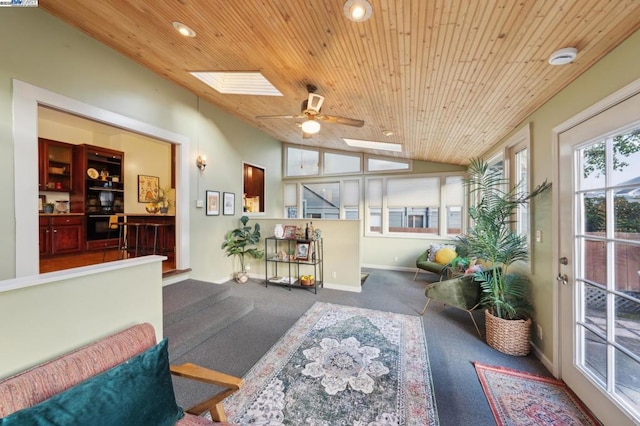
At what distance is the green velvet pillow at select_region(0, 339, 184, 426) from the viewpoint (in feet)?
2.76

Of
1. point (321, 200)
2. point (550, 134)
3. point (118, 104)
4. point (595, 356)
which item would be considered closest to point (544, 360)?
point (595, 356)

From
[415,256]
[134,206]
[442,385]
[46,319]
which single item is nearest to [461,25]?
[442,385]

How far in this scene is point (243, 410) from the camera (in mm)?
1714

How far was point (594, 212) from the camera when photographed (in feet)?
5.53

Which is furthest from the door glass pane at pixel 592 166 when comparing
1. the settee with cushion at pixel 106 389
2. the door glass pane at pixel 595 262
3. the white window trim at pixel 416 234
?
the white window trim at pixel 416 234

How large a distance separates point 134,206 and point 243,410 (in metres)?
5.89

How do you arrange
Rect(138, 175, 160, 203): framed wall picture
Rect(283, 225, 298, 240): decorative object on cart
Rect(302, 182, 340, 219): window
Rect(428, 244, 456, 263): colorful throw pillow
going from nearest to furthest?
Rect(283, 225, 298, 240): decorative object on cart → Rect(428, 244, 456, 263): colorful throw pillow → Rect(138, 175, 160, 203): framed wall picture → Rect(302, 182, 340, 219): window

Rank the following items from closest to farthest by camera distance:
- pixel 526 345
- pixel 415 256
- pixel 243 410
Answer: pixel 243 410, pixel 526 345, pixel 415 256

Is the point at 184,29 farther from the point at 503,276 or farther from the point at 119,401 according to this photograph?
the point at 503,276

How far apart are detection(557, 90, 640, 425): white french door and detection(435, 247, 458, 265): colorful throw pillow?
263cm

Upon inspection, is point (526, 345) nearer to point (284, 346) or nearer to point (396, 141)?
point (284, 346)

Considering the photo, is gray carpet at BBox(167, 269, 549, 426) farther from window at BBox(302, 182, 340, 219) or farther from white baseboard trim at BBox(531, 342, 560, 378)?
window at BBox(302, 182, 340, 219)

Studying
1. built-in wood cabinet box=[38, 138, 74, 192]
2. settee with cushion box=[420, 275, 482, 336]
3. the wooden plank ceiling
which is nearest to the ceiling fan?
the wooden plank ceiling

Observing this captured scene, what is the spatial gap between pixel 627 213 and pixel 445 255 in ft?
11.0
